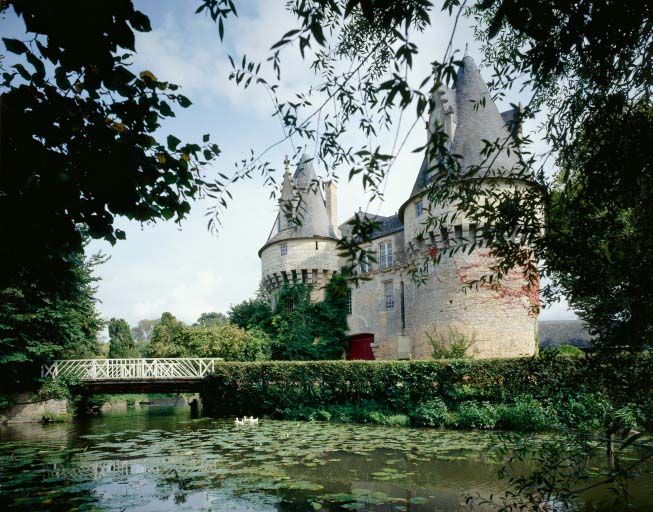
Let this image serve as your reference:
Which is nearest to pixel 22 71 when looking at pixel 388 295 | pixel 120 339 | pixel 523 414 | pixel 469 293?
pixel 523 414

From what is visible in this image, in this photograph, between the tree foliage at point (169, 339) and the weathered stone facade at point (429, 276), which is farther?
the tree foliage at point (169, 339)

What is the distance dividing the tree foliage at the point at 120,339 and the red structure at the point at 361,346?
69.5ft

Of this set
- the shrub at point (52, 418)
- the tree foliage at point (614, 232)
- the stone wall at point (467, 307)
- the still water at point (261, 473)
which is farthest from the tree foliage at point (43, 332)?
the tree foliage at point (614, 232)

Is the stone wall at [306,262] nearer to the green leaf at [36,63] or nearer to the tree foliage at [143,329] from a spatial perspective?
the green leaf at [36,63]

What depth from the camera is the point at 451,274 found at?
20750 mm

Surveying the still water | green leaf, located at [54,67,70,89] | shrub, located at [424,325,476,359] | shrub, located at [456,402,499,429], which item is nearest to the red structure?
shrub, located at [424,325,476,359]

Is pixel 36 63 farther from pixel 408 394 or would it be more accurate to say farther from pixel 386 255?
pixel 386 255

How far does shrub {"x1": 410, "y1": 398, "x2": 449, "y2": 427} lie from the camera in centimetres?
1389

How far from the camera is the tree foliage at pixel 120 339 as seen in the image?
38.8 meters

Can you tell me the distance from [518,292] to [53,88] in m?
18.9

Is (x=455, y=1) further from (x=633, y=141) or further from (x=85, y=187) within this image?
(x=85, y=187)

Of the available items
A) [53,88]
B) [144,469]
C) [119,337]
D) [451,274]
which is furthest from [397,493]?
[119,337]

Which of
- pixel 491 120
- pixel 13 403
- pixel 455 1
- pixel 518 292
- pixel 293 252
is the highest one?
pixel 491 120

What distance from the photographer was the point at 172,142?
518 centimetres
